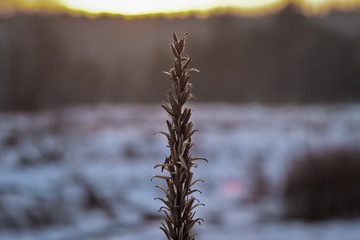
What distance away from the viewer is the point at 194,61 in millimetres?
37438

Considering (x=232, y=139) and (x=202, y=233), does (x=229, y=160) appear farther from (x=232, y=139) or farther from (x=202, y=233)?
(x=202, y=233)

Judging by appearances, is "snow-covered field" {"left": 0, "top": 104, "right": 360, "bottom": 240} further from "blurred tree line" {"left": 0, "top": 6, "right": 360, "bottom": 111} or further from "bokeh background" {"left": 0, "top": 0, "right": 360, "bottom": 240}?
"blurred tree line" {"left": 0, "top": 6, "right": 360, "bottom": 111}

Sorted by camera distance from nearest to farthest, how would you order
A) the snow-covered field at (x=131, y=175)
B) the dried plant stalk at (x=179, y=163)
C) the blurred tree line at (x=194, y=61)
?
the dried plant stalk at (x=179, y=163)
the snow-covered field at (x=131, y=175)
the blurred tree line at (x=194, y=61)

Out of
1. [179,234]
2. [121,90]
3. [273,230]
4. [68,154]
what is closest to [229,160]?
[68,154]

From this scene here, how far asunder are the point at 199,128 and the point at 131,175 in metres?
7.72

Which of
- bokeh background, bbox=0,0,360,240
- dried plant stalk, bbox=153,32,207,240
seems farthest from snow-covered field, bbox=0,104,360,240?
dried plant stalk, bbox=153,32,207,240

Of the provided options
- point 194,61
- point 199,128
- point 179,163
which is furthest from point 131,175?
point 194,61

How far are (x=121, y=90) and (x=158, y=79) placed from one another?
11.8ft

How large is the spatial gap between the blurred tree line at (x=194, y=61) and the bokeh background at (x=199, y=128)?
0.39 ft

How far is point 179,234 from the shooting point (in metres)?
0.57

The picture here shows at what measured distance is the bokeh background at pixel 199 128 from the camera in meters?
8.90

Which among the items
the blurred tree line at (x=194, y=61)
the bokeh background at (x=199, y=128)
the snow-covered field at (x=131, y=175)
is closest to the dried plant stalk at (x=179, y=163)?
the bokeh background at (x=199, y=128)

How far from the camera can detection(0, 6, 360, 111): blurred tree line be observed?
27.3 meters

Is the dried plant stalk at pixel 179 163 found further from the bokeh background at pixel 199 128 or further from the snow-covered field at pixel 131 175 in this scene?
the snow-covered field at pixel 131 175
